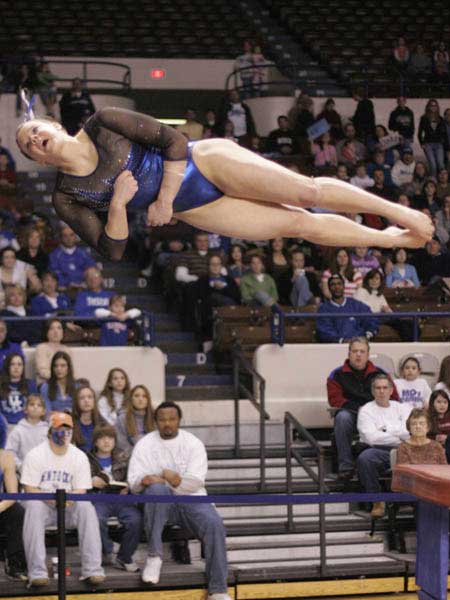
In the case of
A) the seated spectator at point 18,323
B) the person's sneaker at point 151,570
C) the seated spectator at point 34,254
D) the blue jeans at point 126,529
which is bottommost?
the person's sneaker at point 151,570

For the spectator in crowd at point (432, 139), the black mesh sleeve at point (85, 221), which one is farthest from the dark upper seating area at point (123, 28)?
the black mesh sleeve at point (85, 221)

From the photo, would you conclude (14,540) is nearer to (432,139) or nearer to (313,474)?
(313,474)

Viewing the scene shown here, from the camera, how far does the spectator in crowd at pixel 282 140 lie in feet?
48.0

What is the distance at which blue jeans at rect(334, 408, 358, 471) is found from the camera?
927cm

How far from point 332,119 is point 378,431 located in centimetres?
672

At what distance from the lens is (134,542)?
7957 mm

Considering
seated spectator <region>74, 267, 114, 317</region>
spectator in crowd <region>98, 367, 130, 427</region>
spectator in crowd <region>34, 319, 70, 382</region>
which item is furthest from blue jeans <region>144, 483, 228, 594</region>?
seated spectator <region>74, 267, 114, 317</region>

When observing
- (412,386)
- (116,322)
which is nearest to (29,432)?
(116,322)

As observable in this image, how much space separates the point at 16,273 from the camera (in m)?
10.5

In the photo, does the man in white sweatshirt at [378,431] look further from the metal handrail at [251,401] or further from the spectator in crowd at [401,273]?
the spectator in crowd at [401,273]

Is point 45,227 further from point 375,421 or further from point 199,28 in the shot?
point 199,28

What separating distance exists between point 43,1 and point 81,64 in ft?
5.01

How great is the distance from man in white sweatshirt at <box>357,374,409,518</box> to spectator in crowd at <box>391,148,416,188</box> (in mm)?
5429

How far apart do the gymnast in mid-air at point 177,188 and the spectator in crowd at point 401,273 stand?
21.4ft
